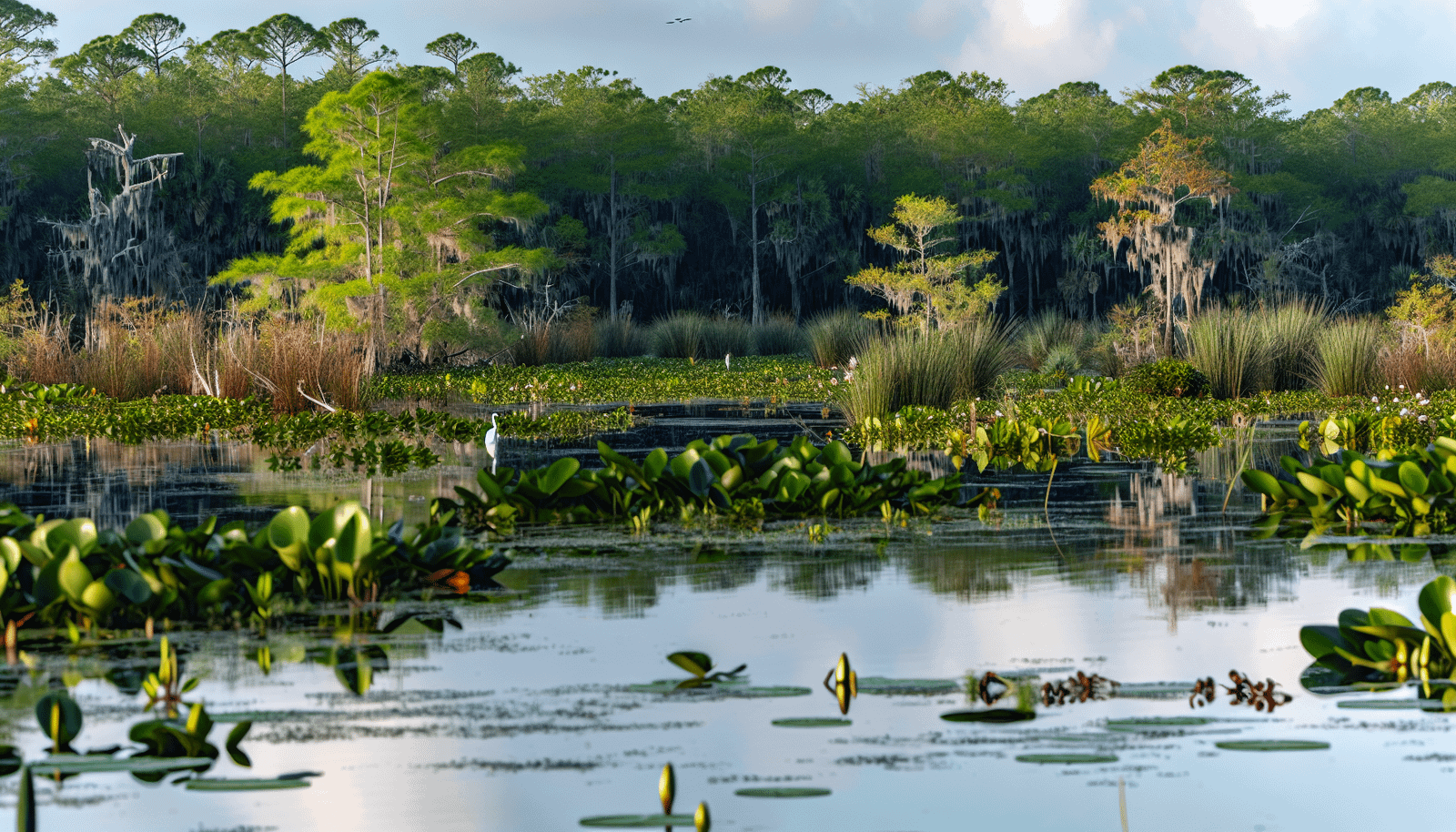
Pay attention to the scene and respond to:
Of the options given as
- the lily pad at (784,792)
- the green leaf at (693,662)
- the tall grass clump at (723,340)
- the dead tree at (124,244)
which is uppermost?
the dead tree at (124,244)

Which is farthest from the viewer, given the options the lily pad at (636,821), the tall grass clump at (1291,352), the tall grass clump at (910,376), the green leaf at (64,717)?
the tall grass clump at (1291,352)

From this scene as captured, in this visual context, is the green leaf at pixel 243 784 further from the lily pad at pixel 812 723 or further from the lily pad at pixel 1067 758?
the lily pad at pixel 1067 758

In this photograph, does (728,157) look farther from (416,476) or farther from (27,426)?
(416,476)

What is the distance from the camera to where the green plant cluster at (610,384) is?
20.7 m

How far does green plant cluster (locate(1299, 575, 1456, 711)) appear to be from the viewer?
4.13 metres

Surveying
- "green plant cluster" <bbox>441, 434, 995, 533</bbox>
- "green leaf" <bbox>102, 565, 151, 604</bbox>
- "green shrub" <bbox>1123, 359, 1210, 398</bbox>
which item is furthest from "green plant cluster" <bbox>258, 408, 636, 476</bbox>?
"green shrub" <bbox>1123, 359, 1210, 398</bbox>

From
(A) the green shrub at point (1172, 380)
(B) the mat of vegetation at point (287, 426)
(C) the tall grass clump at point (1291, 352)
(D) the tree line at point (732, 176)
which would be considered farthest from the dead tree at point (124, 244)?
(C) the tall grass clump at point (1291, 352)

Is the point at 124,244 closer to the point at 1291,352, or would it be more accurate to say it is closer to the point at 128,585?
the point at 1291,352

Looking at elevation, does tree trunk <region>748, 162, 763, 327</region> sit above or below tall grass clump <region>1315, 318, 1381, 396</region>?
above

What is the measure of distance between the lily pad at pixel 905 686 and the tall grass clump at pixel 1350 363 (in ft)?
50.7

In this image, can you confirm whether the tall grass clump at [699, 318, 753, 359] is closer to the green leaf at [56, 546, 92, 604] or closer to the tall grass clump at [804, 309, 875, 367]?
the tall grass clump at [804, 309, 875, 367]

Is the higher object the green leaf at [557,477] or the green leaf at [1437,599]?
A: the green leaf at [557,477]

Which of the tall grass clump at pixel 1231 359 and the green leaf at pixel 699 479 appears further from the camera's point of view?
the tall grass clump at pixel 1231 359

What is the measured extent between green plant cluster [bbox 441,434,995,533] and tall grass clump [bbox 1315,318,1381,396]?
11406 mm
